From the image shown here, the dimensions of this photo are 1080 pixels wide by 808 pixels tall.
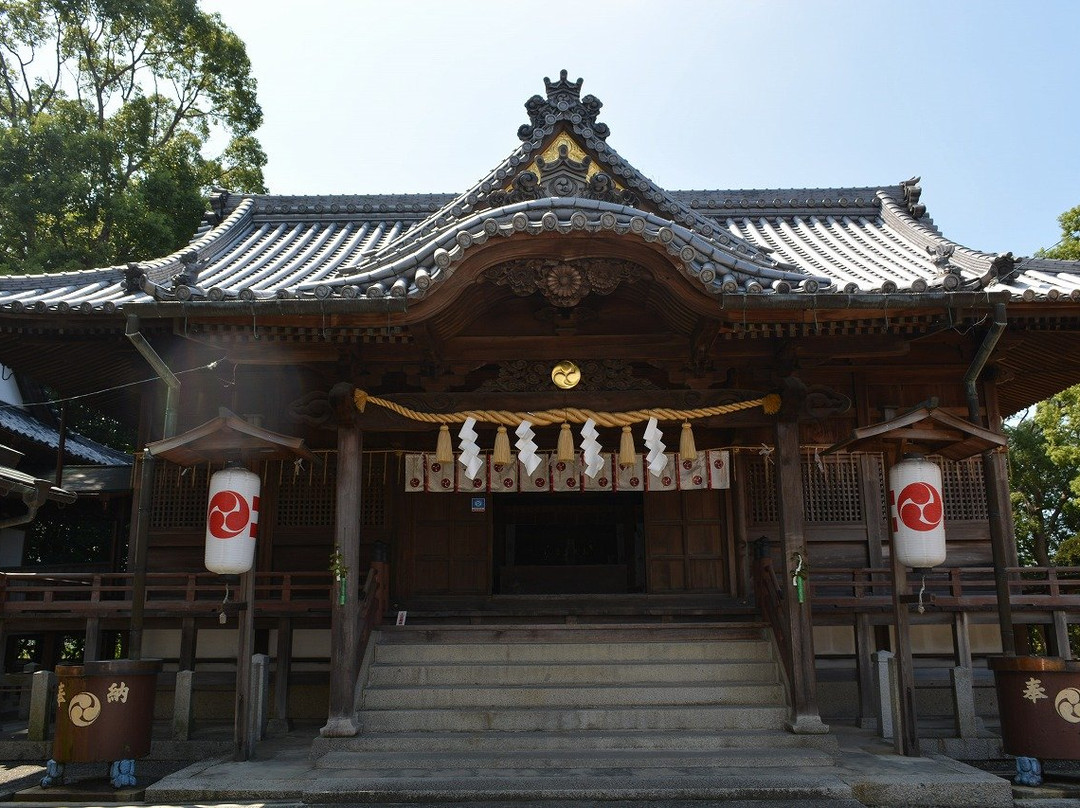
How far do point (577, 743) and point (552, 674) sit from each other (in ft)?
3.95

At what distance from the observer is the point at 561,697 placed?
8844mm

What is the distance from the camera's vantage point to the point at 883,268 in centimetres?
1157

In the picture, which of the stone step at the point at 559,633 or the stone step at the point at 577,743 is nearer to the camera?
the stone step at the point at 577,743

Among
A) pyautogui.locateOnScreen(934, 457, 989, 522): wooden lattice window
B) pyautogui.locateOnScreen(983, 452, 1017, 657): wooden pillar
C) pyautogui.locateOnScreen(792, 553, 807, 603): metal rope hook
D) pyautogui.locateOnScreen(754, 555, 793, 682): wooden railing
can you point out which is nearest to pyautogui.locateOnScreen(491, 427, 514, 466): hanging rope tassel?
pyautogui.locateOnScreen(754, 555, 793, 682): wooden railing

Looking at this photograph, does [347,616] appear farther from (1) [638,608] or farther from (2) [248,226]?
(2) [248,226]

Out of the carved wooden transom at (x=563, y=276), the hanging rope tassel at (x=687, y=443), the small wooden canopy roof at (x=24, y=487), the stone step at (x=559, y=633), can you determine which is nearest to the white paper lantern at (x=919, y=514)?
the hanging rope tassel at (x=687, y=443)

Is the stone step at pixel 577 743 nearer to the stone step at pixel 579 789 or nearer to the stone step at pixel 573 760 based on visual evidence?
the stone step at pixel 573 760

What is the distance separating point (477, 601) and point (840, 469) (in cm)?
537

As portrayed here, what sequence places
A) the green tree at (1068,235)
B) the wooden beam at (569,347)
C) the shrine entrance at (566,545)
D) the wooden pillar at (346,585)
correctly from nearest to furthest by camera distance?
the wooden pillar at (346,585), the wooden beam at (569,347), the shrine entrance at (566,545), the green tree at (1068,235)

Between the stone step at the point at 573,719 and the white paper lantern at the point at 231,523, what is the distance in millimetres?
2119

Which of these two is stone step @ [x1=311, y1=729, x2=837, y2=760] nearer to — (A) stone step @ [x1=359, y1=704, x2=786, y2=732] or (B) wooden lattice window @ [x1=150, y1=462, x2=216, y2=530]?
(A) stone step @ [x1=359, y1=704, x2=786, y2=732]

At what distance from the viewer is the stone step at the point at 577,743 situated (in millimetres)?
8070

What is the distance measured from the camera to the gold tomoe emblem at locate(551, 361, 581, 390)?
9.64 meters

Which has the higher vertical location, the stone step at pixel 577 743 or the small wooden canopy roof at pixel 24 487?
the small wooden canopy roof at pixel 24 487
